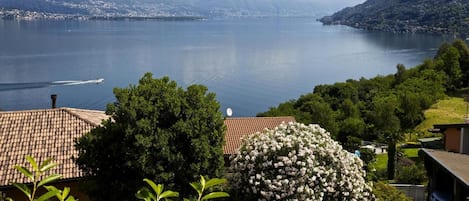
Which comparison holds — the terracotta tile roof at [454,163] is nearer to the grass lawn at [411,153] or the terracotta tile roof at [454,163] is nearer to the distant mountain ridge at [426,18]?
the grass lawn at [411,153]

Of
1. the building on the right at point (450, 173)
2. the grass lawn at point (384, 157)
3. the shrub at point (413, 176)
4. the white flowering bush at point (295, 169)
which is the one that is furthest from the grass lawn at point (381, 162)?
the white flowering bush at point (295, 169)

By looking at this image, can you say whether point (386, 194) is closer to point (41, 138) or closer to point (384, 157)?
point (41, 138)

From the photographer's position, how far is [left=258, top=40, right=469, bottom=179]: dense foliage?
34312 millimetres

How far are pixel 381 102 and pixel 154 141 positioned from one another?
31605mm

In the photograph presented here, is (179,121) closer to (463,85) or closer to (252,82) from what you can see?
(463,85)

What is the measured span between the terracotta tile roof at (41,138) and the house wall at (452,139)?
923 centimetres

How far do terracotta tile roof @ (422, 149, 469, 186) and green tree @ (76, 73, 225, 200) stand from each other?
4.59 metres

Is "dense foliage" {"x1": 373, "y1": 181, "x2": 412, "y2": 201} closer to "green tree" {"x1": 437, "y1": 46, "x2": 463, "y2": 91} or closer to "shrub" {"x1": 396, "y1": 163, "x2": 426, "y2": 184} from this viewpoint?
"shrub" {"x1": 396, "y1": 163, "x2": 426, "y2": 184}

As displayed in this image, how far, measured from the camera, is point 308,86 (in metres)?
62.8

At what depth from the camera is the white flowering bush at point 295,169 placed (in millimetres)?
8664

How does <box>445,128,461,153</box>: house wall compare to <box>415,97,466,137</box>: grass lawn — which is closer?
<box>445,128,461,153</box>: house wall

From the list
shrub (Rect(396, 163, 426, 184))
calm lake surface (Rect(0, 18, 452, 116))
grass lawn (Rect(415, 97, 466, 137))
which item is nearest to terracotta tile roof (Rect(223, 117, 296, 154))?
shrub (Rect(396, 163, 426, 184))

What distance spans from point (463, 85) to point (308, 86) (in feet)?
58.8

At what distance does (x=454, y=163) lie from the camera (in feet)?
38.1
